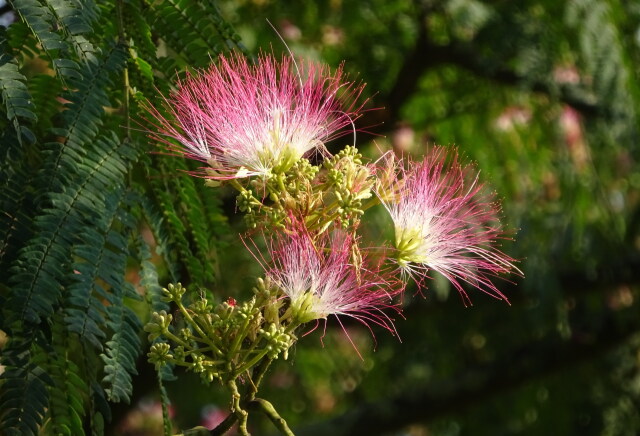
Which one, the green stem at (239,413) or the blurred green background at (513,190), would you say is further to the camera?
the blurred green background at (513,190)

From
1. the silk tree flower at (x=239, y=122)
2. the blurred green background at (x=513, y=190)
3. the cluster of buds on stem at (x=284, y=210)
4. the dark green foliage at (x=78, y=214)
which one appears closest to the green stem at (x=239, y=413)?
the cluster of buds on stem at (x=284, y=210)

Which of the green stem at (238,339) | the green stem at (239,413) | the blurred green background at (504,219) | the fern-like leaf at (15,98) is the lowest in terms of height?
the blurred green background at (504,219)

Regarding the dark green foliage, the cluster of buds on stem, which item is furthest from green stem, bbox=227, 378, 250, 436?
the dark green foliage

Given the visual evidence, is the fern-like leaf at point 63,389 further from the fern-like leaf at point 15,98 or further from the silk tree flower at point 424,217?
the silk tree flower at point 424,217

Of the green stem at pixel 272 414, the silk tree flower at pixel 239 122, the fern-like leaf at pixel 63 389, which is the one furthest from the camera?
the silk tree flower at pixel 239 122

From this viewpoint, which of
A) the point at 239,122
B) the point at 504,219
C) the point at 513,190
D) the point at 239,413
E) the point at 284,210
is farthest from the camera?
the point at 513,190

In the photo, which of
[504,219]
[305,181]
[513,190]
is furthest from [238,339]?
[513,190]

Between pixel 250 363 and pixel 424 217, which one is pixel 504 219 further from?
pixel 250 363

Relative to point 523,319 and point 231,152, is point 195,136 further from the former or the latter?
point 523,319
